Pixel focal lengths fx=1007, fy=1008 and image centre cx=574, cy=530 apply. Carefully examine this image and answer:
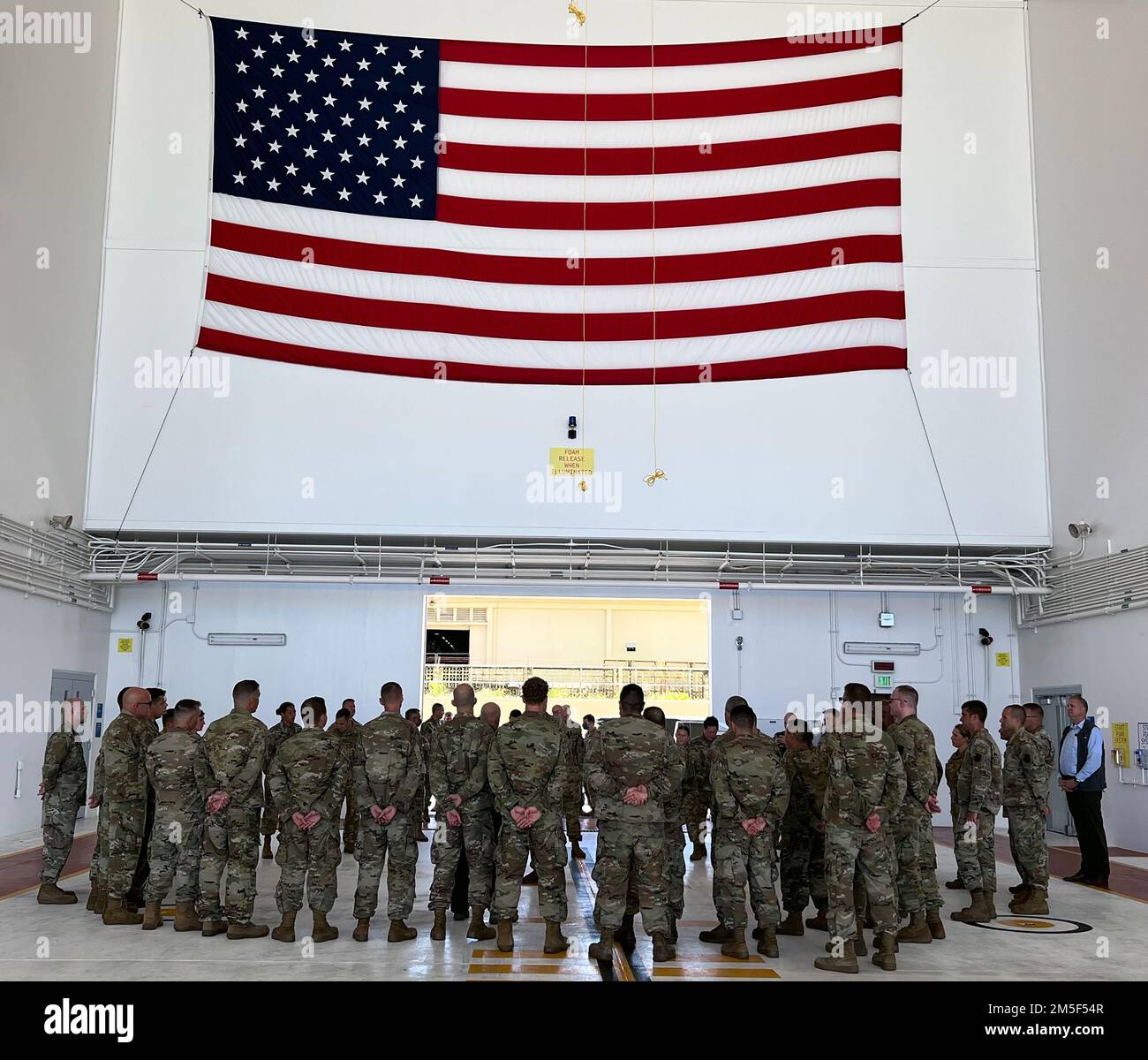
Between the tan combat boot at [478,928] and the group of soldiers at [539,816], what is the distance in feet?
0.04

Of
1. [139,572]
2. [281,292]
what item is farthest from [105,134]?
[139,572]

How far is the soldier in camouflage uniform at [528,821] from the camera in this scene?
6199mm

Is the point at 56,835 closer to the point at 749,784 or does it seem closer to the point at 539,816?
the point at 539,816

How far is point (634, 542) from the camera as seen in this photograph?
13922 millimetres

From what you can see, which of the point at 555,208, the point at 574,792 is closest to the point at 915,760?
the point at 574,792

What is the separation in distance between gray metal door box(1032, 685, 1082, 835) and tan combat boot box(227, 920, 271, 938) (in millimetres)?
10180

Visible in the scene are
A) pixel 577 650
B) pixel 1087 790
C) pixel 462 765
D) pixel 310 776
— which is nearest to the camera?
pixel 310 776

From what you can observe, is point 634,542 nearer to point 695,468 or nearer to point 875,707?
point 695,468

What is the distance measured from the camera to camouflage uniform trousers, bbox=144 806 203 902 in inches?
263

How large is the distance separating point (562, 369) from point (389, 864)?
814 cm

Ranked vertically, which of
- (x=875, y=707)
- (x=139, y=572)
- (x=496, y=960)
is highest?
(x=139, y=572)

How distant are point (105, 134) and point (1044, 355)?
13.2 m

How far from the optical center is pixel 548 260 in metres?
13.5
